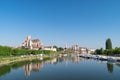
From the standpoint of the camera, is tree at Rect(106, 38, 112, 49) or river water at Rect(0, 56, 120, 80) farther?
tree at Rect(106, 38, 112, 49)

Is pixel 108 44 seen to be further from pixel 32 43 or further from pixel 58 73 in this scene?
pixel 58 73

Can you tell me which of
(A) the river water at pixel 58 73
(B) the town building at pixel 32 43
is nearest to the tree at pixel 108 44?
(B) the town building at pixel 32 43

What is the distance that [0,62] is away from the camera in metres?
43.6

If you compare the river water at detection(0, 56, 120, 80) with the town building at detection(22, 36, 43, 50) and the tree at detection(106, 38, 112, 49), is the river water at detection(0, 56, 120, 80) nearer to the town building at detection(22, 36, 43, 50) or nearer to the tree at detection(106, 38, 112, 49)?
the tree at detection(106, 38, 112, 49)

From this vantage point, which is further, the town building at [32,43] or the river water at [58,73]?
the town building at [32,43]

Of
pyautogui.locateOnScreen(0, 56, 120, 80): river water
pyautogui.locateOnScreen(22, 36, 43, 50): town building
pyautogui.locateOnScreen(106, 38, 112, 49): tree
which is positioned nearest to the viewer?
pyautogui.locateOnScreen(0, 56, 120, 80): river water

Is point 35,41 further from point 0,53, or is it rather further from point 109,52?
point 0,53

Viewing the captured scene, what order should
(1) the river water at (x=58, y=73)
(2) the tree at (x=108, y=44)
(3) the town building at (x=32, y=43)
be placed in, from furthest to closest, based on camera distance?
(3) the town building at (x=32, y=43), (2) the tree at (x=108, y=44), (1) the river water at (x=58, y=73)

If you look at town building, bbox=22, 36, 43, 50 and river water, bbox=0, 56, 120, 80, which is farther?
town building, bbox=22, 36, 43, 50

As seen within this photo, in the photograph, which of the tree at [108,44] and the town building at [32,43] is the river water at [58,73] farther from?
the town building at [32,43]

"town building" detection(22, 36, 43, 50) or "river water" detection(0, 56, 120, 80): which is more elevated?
"town building" detection(22, 36, 43, 50)

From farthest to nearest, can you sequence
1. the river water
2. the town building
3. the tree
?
the town building < the tree < the river water

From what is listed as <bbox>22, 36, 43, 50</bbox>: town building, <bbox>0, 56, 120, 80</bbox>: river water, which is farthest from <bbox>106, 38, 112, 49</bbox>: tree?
<bbox>0, 56, 120, 80</bbox>: river water

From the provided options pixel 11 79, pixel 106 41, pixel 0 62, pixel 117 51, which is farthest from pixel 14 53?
pixel 106 41
